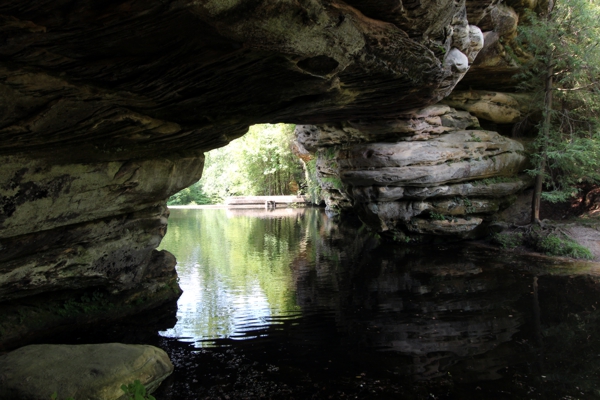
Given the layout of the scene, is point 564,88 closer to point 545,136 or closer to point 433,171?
point 545,136

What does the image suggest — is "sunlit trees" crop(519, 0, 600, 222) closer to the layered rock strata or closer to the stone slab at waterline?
the layered rock strata

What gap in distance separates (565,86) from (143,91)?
17095mm

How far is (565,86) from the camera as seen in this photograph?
1631 centimetres

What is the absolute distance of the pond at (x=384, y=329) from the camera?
6.19m

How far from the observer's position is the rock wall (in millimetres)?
4988

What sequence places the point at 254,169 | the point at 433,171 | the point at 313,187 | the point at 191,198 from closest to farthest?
A: the point at 433,171 < the point at 313,187 < the point at 254,169 < the point at 191,198

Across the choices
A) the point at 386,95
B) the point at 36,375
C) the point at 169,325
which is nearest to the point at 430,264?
the point at 386,95

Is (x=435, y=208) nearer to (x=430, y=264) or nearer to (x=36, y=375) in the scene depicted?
(x=430, y=264)

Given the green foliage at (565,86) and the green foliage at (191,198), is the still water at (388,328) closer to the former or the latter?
the green foliage at (565,86)

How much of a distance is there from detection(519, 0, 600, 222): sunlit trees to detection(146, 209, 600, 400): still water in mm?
4371

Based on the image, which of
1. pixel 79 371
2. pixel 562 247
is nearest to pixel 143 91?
pixel 79 371

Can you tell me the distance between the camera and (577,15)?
14.3 m

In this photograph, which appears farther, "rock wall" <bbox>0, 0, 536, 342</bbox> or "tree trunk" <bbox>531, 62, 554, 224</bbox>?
"tree trunk" <bbox>531, 62, 554, 224</bbox>

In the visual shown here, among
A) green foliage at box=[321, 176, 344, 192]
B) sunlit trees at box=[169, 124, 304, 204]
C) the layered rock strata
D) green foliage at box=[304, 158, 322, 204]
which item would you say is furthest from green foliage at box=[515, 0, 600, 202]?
sunlit trees at box=[169, 124, 304, 204]
